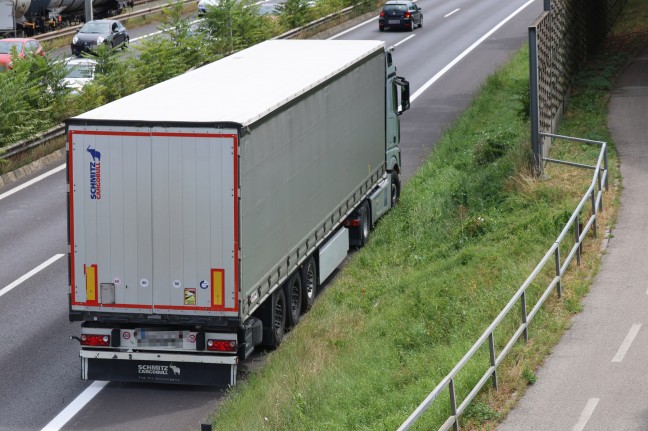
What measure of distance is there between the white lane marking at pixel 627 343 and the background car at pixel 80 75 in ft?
69.2

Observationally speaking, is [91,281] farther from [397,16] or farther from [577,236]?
[397,16]

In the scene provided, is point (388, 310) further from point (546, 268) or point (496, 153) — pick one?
point (496, 153)

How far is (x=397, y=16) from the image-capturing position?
186 feet

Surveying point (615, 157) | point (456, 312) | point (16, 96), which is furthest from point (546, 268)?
point (16, 96)

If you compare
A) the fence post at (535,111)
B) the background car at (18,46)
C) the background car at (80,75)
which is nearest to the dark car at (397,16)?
the background car at (18,46)

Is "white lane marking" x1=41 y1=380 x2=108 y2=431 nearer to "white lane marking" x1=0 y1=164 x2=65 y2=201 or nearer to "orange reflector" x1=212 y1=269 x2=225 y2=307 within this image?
→ "orange reflector" x1=212 y1=269 x2=225 y2=307

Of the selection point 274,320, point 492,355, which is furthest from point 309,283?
point 492,355

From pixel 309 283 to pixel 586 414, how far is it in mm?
7350

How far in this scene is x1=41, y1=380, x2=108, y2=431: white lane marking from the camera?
15430 millimetres

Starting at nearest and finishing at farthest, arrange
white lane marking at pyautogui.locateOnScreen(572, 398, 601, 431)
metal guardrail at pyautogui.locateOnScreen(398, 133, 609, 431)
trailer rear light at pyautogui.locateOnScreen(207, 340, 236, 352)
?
metal guardrail at pyautogui.locateOnScreen(398, 133, 609, 431) < white lane marking at pyautogui.locateOnScreen(572, 398, 601, 431) < trailer rear light at pyautogui.locateOnScreen(207, 340, 236, 352)

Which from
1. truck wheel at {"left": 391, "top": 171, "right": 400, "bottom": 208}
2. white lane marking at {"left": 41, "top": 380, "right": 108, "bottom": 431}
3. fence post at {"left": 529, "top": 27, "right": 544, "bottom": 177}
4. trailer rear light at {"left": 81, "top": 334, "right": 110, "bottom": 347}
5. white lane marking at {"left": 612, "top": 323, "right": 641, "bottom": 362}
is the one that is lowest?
white lane marking at {"left": 41, "top": 380, "right": 108, "bottom": 431}

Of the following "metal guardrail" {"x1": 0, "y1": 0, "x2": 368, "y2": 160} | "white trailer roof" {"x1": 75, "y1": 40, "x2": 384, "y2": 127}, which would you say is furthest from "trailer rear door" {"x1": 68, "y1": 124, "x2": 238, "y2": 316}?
"metal guardrail" {"x1": 0, "y1": 0, "x2": 368, "y2": 160}

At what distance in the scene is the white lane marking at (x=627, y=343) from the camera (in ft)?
49.4

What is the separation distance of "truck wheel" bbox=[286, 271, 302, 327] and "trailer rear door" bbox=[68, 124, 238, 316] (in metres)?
2.88
